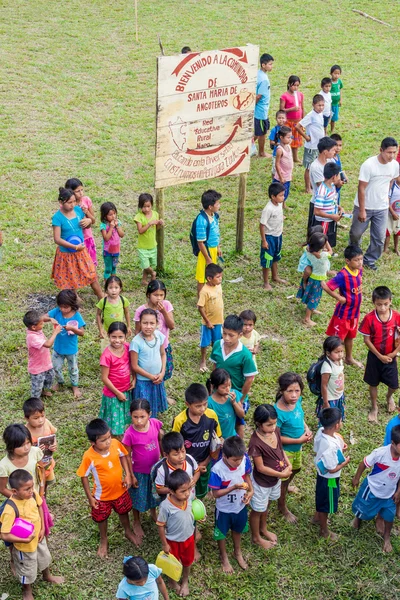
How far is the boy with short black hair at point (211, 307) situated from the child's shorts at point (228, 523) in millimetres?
2410

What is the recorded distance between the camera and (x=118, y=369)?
636cm

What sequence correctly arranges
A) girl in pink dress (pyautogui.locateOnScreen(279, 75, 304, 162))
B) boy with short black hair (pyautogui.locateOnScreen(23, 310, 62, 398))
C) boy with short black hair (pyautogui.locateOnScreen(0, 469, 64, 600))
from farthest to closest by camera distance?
Result: girl in pink dress (pyautogui.locateOnScreen(279, 75, 304, 162))
boy with short black hair (pyautogui.locateOnScreen(23, 310, 62, 398))
boy with short black hair (pyautogui.locateOnScreen(0, 469, 64, 600))

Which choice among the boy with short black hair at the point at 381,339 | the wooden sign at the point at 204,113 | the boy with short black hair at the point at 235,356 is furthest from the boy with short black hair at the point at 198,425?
the wooden sign at the point at 204,113

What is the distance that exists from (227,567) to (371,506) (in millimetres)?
1245

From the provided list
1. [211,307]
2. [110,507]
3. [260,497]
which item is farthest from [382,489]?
[211,307]

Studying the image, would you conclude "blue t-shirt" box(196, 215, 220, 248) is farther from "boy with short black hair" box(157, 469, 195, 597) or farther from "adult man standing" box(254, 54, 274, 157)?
"adult man standing" box(254, 54, 274, 157)

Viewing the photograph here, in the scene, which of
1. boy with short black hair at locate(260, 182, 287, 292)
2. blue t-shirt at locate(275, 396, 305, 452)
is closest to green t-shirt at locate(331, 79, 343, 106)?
boy with short black hair at locate(260, 182, 287, 292)

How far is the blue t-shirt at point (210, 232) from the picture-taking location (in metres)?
8.36

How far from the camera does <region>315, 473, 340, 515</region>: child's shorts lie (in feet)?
18.6

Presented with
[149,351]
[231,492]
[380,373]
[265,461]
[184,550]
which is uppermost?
[149,351]

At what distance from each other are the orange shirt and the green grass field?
540 millimetres

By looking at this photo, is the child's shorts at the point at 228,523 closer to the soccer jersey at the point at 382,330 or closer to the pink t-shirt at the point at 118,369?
the pink t-shirt at the point at 118,369

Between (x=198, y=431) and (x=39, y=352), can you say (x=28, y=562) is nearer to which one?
(x=198, y=431)

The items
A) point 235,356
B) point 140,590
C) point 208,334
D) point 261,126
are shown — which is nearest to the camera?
point 140,590
